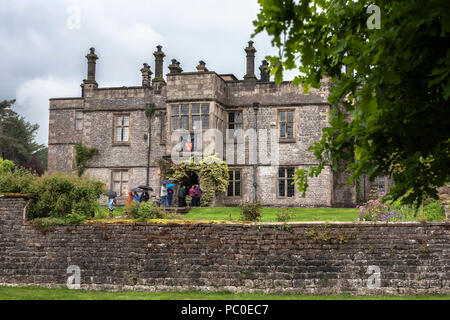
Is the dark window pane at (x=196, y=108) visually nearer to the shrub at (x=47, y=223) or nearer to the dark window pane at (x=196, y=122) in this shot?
the dark window pane at (x=196, y=122)

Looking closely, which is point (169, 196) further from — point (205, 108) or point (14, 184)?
point (14, 184)

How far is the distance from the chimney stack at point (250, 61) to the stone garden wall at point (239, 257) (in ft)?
47.5

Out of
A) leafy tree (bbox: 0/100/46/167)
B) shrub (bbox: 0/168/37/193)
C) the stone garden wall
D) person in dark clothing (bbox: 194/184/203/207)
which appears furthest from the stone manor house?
leafy tree (bbox: 0/100/46/167)

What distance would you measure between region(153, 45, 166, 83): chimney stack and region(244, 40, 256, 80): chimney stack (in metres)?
4.63

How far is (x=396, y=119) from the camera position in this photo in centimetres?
514

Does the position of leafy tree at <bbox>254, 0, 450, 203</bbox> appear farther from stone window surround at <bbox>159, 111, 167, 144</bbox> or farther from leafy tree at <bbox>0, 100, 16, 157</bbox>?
leafy tree at <bbox>0, 100, 16, 157</bbox>

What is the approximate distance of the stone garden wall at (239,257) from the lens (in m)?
11.8

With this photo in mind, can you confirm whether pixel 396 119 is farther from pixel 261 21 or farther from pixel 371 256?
pixel 371 256

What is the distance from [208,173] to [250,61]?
640cm

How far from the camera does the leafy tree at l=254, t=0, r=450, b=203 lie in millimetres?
4516

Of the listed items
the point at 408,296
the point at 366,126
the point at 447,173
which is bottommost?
the point at 408,296

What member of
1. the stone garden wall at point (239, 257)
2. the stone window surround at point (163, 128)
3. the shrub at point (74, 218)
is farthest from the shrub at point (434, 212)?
the stone window surround at point (163, 128)
